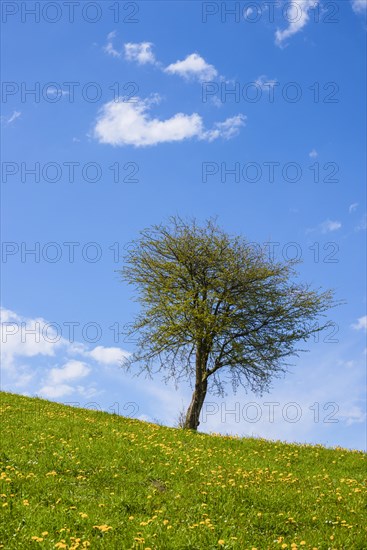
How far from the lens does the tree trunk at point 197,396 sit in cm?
3120

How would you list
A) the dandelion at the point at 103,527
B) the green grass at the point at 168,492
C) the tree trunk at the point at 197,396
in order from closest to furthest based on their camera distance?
1. the dandelion at the point at 103,527
2. the green grass at the point at 168,492
3. the tree trunk at the point at 197,396

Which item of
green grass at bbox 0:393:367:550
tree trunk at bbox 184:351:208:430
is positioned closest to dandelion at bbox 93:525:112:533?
green grass at bbox 0:393:367:550

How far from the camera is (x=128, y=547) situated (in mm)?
10914

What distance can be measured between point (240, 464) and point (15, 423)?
9374 millimetres

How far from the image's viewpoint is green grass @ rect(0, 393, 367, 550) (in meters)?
11.5

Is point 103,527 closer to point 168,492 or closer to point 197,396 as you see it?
point 168,492

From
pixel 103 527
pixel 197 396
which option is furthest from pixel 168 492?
pixel 197 396

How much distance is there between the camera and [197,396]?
103 feet

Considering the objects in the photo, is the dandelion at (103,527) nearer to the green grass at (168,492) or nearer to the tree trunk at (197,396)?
the green grass at (168,492)

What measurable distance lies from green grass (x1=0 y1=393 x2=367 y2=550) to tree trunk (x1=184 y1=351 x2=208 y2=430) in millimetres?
8304

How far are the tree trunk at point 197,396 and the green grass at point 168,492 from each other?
8.30 meters

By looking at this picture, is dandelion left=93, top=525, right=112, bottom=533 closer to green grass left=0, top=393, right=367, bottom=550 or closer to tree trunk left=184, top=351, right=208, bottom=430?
green grass left=0, top=393, right=367, bottom=550

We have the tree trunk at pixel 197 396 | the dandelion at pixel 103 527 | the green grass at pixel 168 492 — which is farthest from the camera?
the tree trunk at pixel 197 396

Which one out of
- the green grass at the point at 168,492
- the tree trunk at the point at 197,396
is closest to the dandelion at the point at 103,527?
the green grass at the point at 168,492
